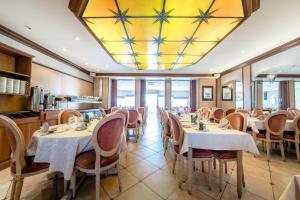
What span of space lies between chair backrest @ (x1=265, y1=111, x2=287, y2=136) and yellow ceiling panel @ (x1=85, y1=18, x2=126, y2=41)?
11.8ft

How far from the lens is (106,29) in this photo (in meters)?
2.68

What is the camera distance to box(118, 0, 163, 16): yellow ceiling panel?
1.93m

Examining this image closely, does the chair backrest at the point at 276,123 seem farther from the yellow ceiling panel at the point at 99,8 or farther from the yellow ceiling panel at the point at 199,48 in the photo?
the yellow ceiling panel at the point at 99,8

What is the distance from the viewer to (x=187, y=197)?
155 cm

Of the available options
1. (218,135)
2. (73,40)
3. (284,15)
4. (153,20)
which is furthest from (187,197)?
(73,40)

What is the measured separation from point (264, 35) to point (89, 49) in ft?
14.5

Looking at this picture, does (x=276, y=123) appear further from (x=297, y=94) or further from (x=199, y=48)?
(x=297, y=94)

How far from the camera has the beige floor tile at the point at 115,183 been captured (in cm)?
166

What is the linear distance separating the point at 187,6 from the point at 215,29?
101cm

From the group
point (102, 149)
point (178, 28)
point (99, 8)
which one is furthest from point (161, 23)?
point (102, 149)

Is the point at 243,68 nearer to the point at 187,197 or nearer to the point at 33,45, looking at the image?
the point at 187,197

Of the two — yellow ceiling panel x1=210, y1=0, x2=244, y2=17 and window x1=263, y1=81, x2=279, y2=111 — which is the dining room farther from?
window x1=263, y1=81, x2=279, y2=111

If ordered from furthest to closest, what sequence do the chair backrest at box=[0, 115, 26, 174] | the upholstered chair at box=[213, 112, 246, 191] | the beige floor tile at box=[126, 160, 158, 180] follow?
1. the beige floor tile at box=[126, 160, 158, 180]
2. the upholstered chair at box=[213, 112, 246, 191]
3. the chair backrest at box=[0, 115, 26, 174]

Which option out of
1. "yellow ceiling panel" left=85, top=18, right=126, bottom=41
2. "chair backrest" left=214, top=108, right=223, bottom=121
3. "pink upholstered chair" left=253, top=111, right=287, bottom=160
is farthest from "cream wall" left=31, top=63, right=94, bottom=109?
"pink upholstered chair" left=253, top=111, right=287, bottom=160
